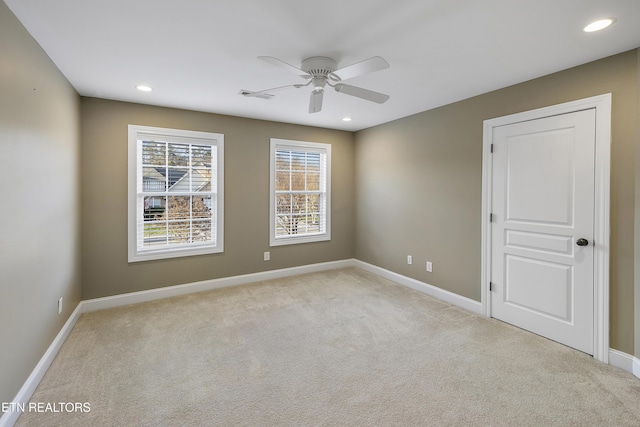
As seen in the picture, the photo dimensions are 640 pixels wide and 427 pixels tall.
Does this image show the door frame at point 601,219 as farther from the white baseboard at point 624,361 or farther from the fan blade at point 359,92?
the fan blade at point 359,92

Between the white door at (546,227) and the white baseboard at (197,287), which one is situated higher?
the white door at (546,227)

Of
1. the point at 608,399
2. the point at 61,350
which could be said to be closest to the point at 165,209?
the point at 61,350

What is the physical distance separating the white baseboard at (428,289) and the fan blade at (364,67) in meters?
2.79

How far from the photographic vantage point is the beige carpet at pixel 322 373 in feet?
6.01

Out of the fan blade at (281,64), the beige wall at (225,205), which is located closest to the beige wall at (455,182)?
the beige wall at (225,205)

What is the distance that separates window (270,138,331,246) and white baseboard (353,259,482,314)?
0.97 metres

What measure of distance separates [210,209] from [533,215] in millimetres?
3853

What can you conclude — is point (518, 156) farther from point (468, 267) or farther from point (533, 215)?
point (468, 267)

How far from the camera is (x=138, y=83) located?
3.01m

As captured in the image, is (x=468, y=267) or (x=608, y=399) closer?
(x=608, y=399)

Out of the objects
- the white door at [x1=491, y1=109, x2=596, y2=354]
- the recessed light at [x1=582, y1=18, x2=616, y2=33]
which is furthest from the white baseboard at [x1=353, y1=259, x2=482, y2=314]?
the recessed light at [x1=582, y1=18, x2=616, y2=33]

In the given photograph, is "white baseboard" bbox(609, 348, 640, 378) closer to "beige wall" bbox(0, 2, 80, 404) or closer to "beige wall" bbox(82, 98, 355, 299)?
"beige wall" bbox(82, 98, 355, 299)

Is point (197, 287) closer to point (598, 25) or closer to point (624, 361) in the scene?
point (624, 361)

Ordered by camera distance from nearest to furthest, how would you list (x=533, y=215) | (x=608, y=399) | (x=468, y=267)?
1. (x=608, y=399)
2. (x=533, y=215)
3. (x=468, y=267)
